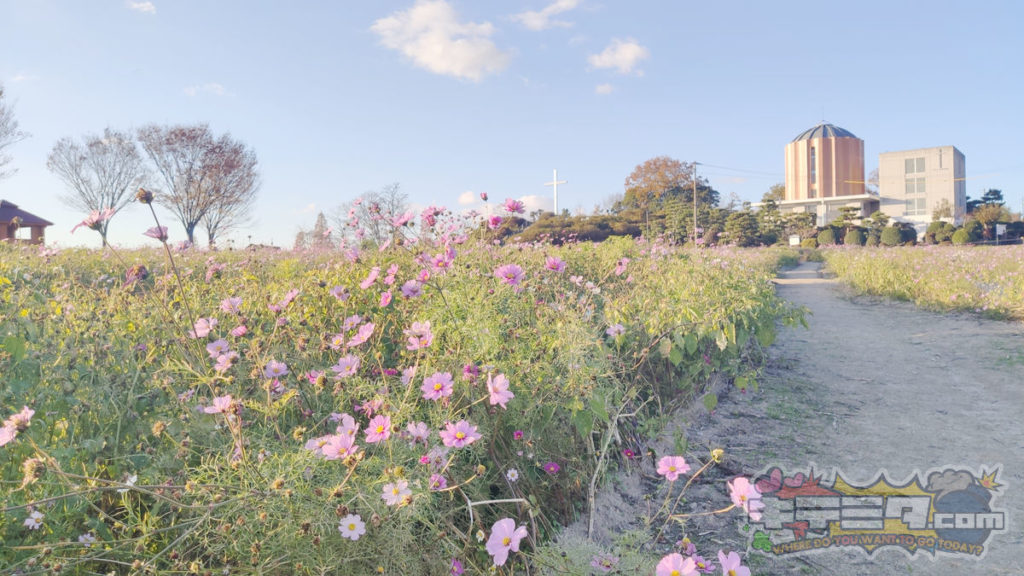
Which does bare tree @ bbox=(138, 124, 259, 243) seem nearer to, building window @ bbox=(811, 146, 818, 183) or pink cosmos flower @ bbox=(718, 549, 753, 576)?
→ pink cosmos flower @ bbox=(718, 549, 753, 576)

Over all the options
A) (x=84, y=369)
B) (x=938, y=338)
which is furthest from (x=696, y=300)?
(x=938, y=338)

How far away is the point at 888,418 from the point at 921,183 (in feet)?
187

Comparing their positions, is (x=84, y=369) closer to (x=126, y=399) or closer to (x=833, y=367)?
(x=126, y=399)

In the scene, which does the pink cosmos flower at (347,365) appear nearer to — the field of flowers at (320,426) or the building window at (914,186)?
the field of flowers at (320,426)

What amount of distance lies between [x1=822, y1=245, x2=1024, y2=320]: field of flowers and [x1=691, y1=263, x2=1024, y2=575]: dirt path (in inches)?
46.5

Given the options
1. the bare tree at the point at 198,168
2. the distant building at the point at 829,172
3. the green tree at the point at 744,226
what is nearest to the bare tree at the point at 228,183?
the bare tree at the point at 198,168

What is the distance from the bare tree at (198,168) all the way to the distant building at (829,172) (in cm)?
4339

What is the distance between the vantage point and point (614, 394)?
212 centimetres

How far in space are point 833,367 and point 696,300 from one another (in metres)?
1.75

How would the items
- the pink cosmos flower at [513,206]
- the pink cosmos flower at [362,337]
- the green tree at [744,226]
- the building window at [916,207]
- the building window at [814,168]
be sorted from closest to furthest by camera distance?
1. the pink cosmos flower at [362,337]
2. the pink cosmos flower at [513,206]
3. the green tree at [744,226]
4. the building window at [916,207]
5. the building window at [814,168]

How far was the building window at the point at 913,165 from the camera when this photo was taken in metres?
48.5

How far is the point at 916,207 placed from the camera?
48125mm

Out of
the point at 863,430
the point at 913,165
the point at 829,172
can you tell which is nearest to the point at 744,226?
the point at 829,172

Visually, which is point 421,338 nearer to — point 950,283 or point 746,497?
point 746,497
